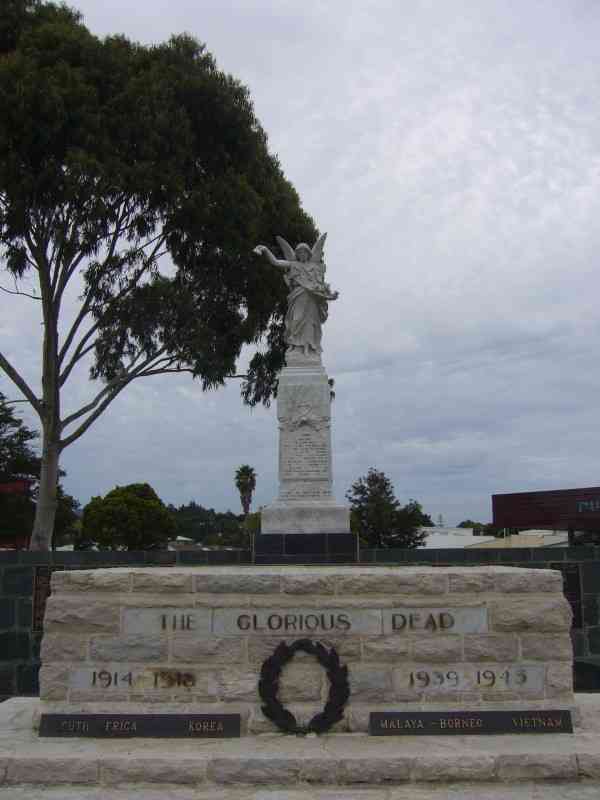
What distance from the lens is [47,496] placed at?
14.5 metres

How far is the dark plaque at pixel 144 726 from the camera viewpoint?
5152 millimetres

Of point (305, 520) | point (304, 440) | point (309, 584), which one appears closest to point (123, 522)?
point (304, 440)

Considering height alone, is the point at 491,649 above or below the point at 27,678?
above

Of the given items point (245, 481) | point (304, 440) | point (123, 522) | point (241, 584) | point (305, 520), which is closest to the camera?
point (241, 584)

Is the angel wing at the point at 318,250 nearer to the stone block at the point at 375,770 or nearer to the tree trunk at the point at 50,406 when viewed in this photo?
the tree trunk at the point at 50,406

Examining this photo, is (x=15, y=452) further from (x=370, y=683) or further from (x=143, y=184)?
(x=370, y=683)

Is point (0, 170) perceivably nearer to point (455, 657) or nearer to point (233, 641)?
point (233, 641)

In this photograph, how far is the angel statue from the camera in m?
11.9

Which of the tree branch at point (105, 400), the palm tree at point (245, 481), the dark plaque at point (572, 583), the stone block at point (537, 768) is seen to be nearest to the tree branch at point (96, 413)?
the tree branch at point (105, 400)

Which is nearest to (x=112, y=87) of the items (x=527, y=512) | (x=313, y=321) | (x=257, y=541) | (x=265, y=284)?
(x=265, y=284)

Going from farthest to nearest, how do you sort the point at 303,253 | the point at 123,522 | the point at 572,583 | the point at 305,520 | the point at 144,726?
the point at 123,522
the point at 303,253
the point at 305,520
the point at 572,583
the point at 144,726

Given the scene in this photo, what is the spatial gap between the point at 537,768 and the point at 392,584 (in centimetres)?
149

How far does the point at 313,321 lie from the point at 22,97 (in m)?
6.82

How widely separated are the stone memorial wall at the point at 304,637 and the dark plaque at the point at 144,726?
0.08 meters
